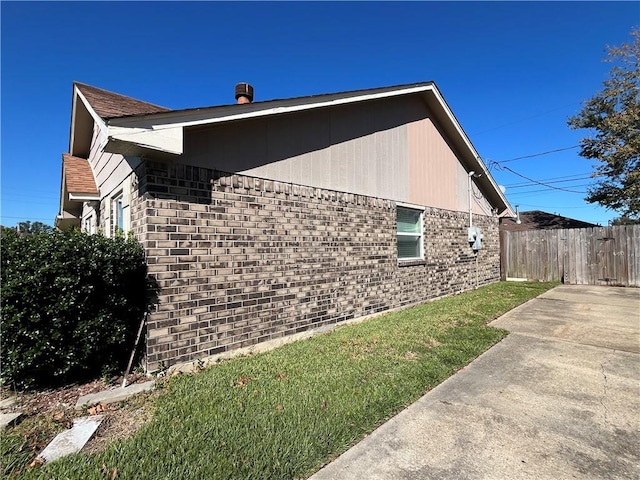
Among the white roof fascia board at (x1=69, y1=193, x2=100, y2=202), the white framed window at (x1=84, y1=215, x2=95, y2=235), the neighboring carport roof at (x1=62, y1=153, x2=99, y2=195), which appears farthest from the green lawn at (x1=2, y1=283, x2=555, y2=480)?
the white framed window at (x1=84, y1=215, x2=95, y2=235)

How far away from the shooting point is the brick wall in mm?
4113

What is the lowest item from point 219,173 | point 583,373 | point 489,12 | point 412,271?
point 583,373

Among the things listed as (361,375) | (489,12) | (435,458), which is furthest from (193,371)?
(489,12)

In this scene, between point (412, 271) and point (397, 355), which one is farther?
point (412, 271)

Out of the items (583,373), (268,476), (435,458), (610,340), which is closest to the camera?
(268,476)

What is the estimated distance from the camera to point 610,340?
205 inches

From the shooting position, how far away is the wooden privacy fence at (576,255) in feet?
36.5

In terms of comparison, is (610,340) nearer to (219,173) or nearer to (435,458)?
(435,458)

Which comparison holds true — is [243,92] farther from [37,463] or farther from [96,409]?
[37,463]

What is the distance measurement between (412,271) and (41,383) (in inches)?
285

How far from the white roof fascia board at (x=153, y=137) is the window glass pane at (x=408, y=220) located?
5.61 m

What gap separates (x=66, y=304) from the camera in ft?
11.1

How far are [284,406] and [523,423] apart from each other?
219 centimetres

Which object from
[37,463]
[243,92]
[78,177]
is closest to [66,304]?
[37,463]
